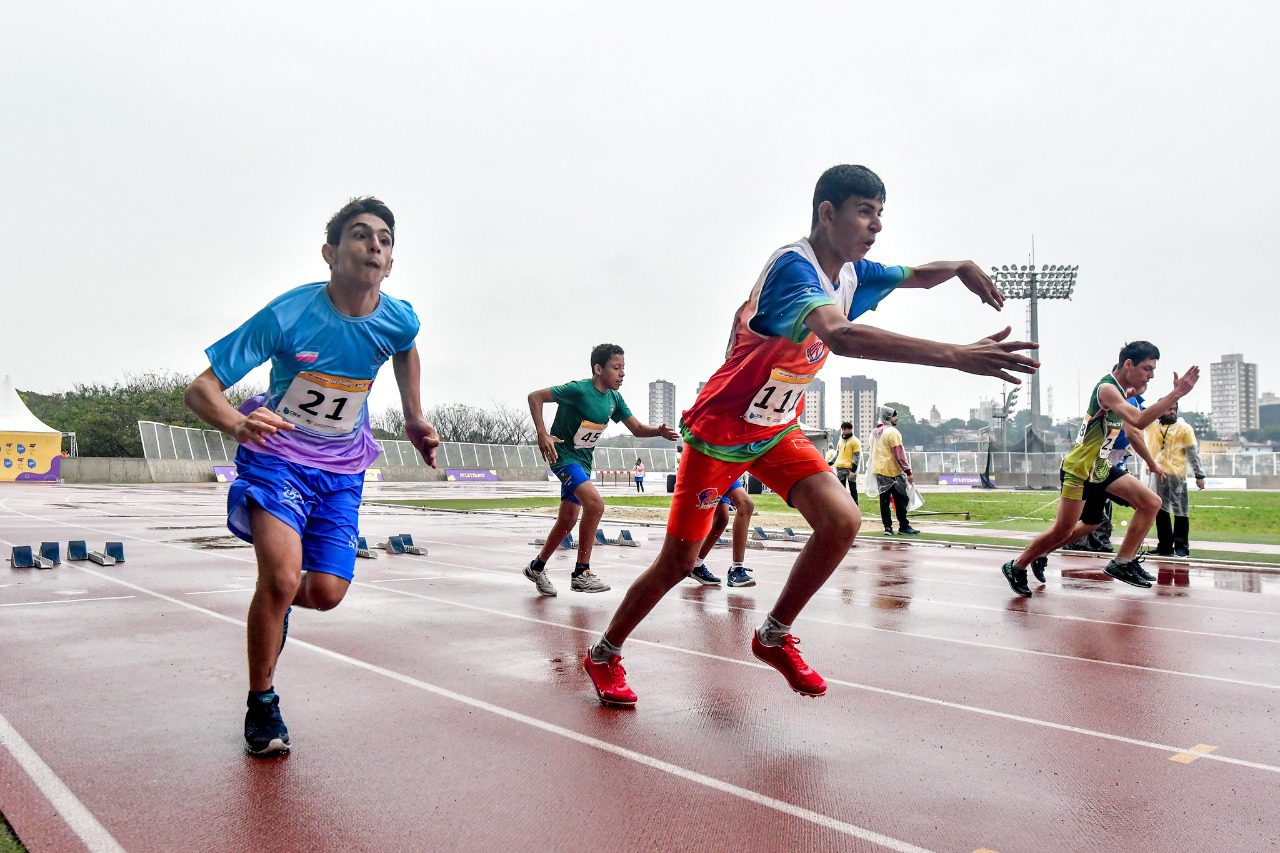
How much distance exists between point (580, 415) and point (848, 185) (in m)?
4.07

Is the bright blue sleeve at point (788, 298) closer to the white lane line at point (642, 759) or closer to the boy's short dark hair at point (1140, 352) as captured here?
the white lane line at point (642, 759)

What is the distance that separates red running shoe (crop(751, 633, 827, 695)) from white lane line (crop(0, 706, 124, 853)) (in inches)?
102

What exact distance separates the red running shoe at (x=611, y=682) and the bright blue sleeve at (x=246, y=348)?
199 centimetres

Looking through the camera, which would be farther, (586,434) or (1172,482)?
(1172,482)

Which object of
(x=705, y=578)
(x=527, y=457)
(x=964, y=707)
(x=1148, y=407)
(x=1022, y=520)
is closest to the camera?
(x=964, y=707)

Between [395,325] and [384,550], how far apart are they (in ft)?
25.2

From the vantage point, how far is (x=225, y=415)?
3432mm

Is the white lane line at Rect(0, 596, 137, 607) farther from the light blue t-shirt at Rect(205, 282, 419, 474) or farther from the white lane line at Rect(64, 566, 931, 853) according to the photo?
the light blue t-shirt at Rect(205, 282, 419, 474)

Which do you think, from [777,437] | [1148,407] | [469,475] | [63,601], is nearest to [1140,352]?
[1148,407]

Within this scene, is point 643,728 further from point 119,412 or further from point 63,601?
point 119,412

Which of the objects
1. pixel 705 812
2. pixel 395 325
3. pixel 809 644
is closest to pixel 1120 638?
pixel 809 644

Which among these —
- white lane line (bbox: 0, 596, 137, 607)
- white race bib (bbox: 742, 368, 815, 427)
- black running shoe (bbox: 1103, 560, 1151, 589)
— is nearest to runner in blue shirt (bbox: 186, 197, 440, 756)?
white race bib (bbox: 742, 368, 815, 427)

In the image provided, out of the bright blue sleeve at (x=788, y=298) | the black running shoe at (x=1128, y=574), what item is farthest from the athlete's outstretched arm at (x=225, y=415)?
the black running shoe at (x=1128, y=574)

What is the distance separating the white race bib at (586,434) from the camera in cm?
772
